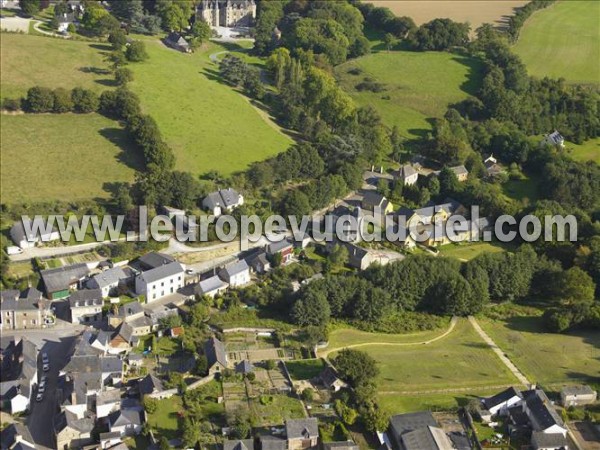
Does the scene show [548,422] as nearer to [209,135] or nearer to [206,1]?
[209,135]

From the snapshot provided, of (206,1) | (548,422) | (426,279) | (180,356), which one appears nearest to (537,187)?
(426,279)

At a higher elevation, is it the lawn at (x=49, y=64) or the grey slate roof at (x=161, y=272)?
the lawn at (x=49, y=64)

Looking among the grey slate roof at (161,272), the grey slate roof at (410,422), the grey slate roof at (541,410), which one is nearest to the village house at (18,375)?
the grey slate roof at (161,272)

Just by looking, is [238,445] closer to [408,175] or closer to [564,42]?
[408,175]

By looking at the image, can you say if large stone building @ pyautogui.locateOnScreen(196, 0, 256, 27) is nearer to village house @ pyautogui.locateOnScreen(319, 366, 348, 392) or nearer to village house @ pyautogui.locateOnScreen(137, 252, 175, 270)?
village house @ pyautogui.locateOnScreen(137, 252, 175, 270)

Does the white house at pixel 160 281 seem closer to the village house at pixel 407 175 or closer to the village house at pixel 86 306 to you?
the village house at pixel 86 306

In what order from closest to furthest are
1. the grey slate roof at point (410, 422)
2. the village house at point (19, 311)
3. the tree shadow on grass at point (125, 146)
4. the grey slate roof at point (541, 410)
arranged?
the grey slate roof at point (410, 422) < the grey slate roof at point (541, 410) < the village house at point (19, 311) < the tree shadow on grass at point (125, 146)
